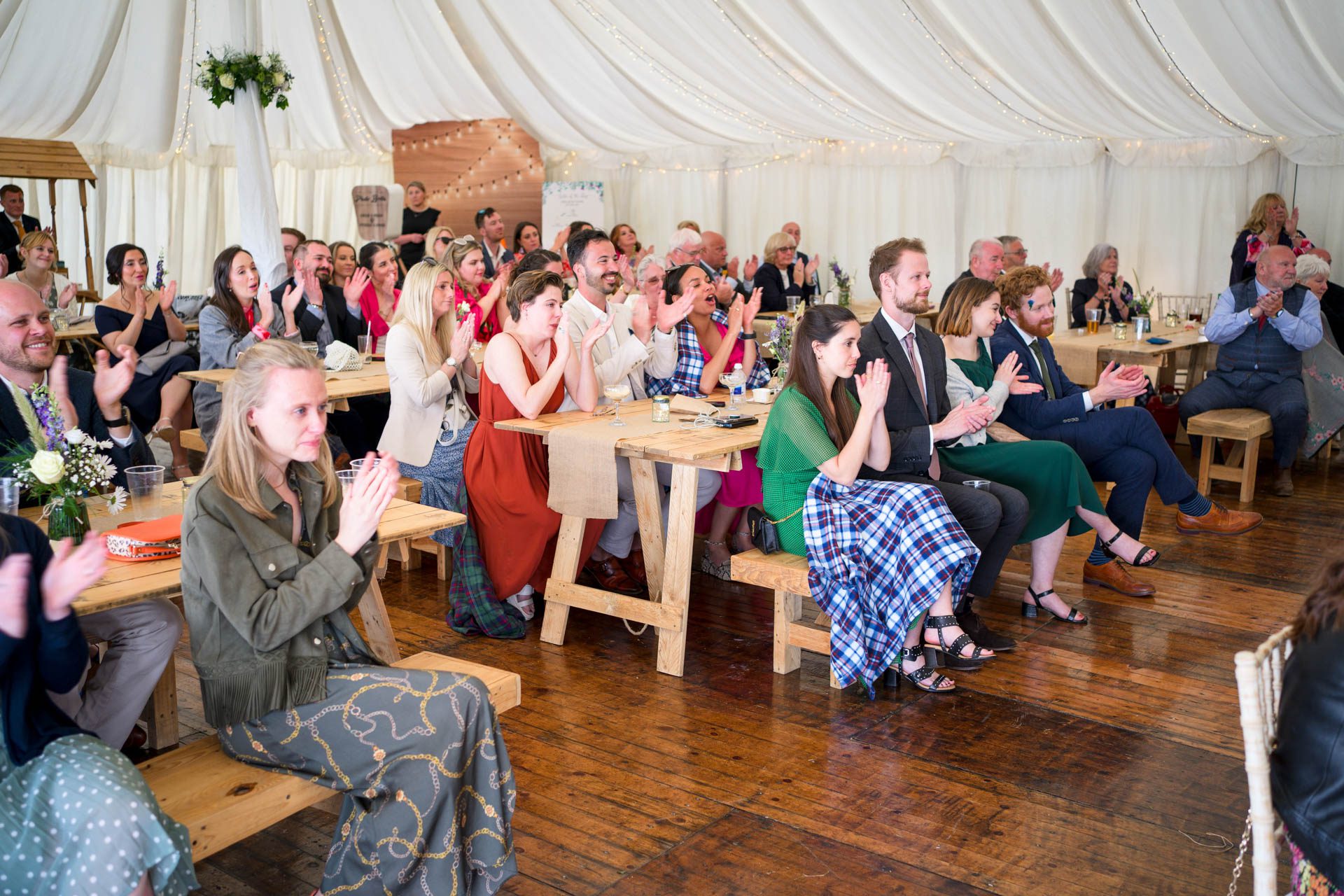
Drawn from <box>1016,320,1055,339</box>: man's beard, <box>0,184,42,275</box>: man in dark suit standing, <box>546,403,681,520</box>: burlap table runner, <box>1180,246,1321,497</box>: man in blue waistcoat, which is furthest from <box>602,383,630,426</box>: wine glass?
<box>0,184,42,275</box>: man in dark suit standing

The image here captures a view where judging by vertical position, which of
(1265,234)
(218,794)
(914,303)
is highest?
(1265,234)

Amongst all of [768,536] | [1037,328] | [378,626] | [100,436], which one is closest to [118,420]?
[100,436]

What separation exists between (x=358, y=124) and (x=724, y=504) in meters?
9.27

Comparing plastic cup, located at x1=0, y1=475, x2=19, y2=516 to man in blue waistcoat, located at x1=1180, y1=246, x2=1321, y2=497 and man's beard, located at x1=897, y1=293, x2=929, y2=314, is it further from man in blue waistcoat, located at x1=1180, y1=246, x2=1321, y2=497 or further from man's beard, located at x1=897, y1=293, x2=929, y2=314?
man in blue waistcoat, located at x1=1180, y1=246, x2=1321, y2=497

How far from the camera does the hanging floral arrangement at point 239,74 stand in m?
6.74

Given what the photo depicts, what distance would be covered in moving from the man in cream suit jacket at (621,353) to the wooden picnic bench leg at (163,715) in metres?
1.82

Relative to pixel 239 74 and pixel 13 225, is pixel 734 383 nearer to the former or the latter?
pixel 239 74

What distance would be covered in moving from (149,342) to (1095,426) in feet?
16.6

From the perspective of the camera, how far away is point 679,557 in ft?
12.9

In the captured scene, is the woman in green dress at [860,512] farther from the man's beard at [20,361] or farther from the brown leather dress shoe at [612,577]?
the man's beard at [20,361]

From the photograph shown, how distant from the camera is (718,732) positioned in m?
3.45

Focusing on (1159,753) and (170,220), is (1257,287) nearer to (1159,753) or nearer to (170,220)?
(1159,753)

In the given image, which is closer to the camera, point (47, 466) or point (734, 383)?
point (47, 466)

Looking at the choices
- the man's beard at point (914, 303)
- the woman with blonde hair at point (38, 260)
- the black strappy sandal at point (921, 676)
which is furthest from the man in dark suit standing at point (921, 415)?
the woman with blonde hair at point (38, 260)
